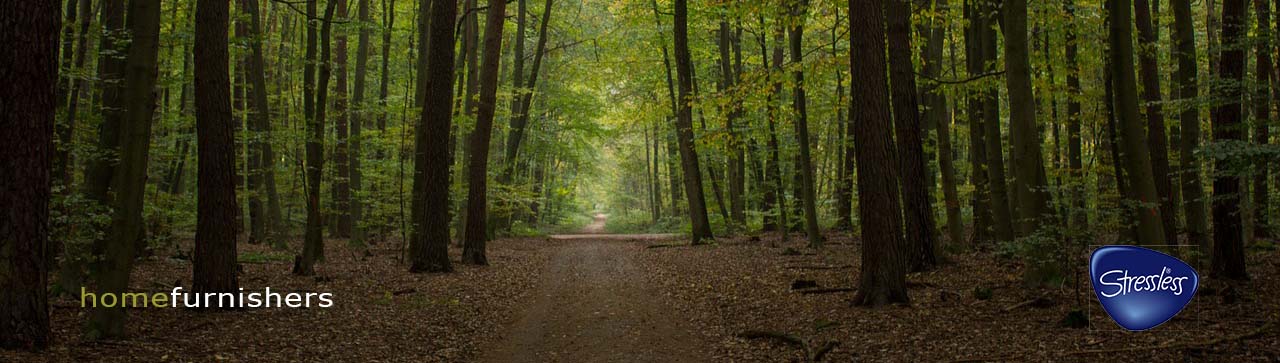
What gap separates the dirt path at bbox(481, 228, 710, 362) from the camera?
7504 mm

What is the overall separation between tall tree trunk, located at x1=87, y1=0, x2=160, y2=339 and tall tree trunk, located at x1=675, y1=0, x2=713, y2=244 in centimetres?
1355

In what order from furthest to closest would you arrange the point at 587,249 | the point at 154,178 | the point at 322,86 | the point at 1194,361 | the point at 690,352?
the point at 587,249, the point at 154,178, the point at 322,86, the point at 690,352, the point at 1194,361

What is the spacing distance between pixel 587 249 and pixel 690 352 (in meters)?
14.3

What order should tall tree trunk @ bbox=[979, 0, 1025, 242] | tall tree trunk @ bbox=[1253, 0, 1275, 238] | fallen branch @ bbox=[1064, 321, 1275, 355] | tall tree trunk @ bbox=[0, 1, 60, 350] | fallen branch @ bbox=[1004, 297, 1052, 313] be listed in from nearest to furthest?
tall tree trunk @ bbox=[0, 1, 60, 350], fallen branch @ bbox=[1064, 321, 1275, 355], tall tree trunk @ bbox=[1253, 0, 1275, 238], fallen branch @ bbox=[1004, 297, 1052, 313], tall tree trunk @ bbox=[979, 0, 1025, 242]

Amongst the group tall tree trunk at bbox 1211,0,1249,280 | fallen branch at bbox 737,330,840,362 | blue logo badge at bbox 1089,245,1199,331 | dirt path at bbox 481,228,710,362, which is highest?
tall tree trunk at bbox 1211,0,1249,280

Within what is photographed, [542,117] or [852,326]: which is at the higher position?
[542,117]

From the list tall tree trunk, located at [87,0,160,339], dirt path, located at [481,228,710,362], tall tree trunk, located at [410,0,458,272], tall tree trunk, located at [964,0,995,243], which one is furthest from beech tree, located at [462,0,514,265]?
tall tree trunk, located at [964,0,995,243]

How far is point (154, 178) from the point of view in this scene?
13906 millimetres

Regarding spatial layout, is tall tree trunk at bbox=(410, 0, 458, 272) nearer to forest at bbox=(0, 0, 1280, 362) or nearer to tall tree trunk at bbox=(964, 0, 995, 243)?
forest at bbox=(0, 0, 1280, 362)

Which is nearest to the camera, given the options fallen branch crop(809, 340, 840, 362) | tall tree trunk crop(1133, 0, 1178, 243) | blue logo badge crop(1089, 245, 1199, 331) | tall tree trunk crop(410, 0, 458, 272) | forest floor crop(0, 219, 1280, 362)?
blue logo badge crop(1089, 245, 1199, 331)

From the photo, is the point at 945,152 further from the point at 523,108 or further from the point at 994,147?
the point at 523,108

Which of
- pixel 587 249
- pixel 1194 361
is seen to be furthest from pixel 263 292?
pixel 587 249

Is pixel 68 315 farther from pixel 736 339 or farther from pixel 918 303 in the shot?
pixel 918 303

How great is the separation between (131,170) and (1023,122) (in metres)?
9.59
